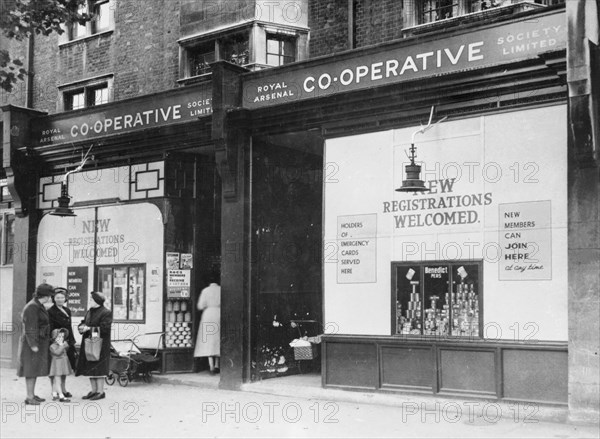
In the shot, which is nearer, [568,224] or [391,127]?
[568,224]

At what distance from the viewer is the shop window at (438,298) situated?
1023cm

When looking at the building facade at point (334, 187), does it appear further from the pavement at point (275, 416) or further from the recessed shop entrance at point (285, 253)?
the pavement at point (275, 416)

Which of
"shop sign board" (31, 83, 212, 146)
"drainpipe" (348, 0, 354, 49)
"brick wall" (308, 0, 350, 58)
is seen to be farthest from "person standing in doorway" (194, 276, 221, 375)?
"drainpipe" (348, 0, 354, 49)

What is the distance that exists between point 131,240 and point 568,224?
8.29 meters

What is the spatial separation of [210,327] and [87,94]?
6.14 metres

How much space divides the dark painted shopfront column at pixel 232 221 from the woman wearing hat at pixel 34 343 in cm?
281

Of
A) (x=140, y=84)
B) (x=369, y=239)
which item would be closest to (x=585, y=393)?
(x=369, y=239)

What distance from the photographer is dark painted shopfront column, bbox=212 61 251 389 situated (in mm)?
12578

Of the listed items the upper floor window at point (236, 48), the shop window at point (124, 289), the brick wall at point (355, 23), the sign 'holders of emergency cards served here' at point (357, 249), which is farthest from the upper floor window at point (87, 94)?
the sign 'holders of emergency cards served here' at point (357, 249)

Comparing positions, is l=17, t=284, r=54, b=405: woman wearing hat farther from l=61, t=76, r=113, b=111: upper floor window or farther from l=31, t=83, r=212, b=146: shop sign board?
l=61, t=76, r=113, b=111: upper floor window

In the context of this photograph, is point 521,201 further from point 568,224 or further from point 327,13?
point 327,13

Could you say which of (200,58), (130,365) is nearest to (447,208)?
(130,365)

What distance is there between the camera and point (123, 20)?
52.9ft

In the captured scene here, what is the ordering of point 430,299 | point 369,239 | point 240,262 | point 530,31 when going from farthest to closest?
1. point 240,262
2. point 369,239
3. point 430,299
4. point 530,31
